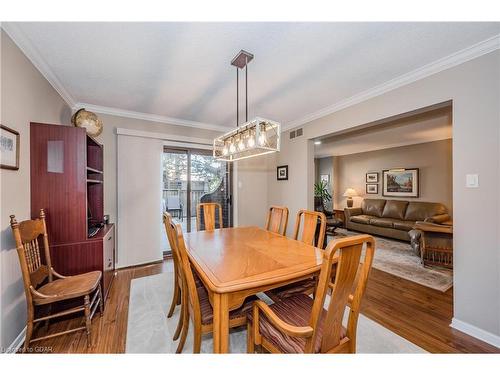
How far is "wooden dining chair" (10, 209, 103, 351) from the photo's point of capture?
5.08 feet

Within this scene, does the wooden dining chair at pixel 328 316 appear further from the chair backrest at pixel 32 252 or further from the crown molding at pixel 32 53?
the crown molding at pixel 32 53

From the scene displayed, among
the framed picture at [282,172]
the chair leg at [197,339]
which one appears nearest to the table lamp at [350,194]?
the framed picture at [282,172]

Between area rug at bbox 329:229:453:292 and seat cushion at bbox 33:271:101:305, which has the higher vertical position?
seat cushion at bbox 33:271:101:305

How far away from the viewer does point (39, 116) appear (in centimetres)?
210

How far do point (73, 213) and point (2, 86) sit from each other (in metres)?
1.14

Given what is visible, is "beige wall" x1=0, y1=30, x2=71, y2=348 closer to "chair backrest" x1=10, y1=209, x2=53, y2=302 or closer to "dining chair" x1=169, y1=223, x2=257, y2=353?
"chair backrest" x1=10, y1=209, x2=53, y2=302

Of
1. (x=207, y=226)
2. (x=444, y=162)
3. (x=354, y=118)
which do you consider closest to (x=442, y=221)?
(x=444, y=162)

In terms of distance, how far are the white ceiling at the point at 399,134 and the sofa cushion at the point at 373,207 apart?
5.04 ft

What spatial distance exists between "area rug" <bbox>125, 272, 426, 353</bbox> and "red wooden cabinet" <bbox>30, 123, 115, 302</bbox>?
2.20 ft

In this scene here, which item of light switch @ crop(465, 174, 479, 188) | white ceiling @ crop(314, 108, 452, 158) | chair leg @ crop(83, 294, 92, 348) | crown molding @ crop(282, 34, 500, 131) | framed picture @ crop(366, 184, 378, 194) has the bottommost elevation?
chair leg @ crop(83, 294, 92, 348)

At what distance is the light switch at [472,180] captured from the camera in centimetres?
182

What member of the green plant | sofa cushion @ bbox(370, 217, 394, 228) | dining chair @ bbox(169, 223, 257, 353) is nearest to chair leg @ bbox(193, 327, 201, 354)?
dining chair @ bbox(169, 223, 257, 353)

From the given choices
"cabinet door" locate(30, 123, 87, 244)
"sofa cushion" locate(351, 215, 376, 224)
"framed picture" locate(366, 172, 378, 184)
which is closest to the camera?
"cabinet door" locate(30, 123, 87, 244)
